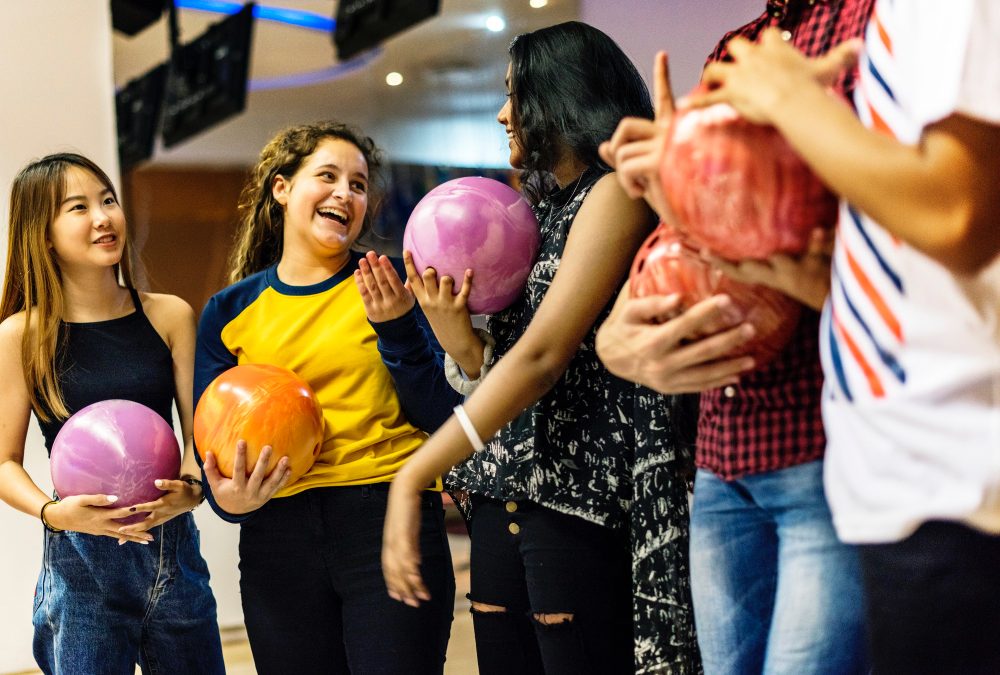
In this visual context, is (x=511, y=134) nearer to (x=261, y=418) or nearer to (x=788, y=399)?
(x=261, y=418)

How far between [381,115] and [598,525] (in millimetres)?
4163

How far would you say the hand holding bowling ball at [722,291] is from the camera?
3.67ft

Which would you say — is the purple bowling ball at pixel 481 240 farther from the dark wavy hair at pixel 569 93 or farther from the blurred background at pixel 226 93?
the blurred background at pixel 226 93

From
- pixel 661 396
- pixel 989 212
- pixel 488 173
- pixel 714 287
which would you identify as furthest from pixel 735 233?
pixel 488 173

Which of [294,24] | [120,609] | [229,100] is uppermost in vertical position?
[294,24]

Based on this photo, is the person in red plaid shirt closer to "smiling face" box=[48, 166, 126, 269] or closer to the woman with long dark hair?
the woman with long dark hair

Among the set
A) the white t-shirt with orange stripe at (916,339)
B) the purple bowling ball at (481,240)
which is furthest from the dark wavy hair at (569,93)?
the white t-shirt with orange stripe at (916,339)

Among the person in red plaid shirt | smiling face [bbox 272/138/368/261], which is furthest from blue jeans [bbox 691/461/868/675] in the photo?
smiling face [bbox 272/138/368/261]

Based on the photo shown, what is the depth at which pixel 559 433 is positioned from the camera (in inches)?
65.7

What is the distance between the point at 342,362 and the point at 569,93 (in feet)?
2.50

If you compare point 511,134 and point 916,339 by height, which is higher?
point 511,134

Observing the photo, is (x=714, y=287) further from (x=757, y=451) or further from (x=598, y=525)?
(x=598, y=525)

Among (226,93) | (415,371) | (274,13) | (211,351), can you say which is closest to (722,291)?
(415,371)

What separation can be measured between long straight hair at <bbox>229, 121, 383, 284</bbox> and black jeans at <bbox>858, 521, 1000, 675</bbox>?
1.74 meters
